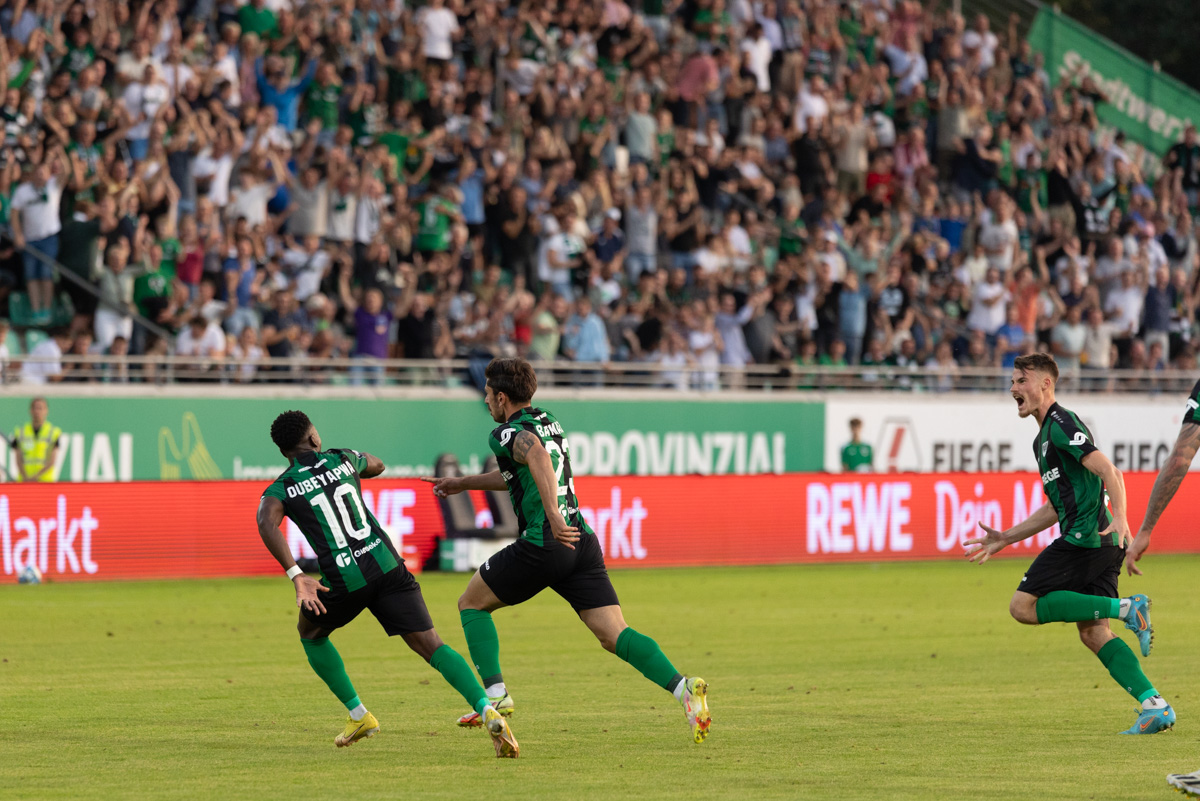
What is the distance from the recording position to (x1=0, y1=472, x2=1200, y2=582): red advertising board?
19.7 metres

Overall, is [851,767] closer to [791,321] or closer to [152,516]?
[152,516]

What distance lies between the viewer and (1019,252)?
97.0ft

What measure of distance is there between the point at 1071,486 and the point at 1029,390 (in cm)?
57

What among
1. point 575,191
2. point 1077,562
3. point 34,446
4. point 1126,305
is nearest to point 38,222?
point 34,446

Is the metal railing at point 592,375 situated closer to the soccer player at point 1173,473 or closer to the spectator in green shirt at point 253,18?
the spectator in green shirt at point 253,18

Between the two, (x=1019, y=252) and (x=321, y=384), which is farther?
(x=1019, y=252)

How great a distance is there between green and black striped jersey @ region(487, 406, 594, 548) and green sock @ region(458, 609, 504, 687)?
1.88 ft

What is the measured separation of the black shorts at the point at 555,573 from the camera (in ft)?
29.8

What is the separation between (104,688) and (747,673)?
14.5 ft

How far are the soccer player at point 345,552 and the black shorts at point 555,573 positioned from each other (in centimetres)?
48

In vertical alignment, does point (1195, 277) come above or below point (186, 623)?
above

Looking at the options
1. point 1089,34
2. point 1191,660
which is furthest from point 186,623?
point 1089,34

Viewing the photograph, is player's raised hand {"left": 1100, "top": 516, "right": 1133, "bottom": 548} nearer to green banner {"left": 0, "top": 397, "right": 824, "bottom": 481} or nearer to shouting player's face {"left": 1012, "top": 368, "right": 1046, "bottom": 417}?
shouting player's face {"left": 1012, "top": 368, "right": 1046, "bottom": 417}

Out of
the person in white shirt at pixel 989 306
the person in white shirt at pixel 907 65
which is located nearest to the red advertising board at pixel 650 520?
the person in white shirt at pixel 989 306
